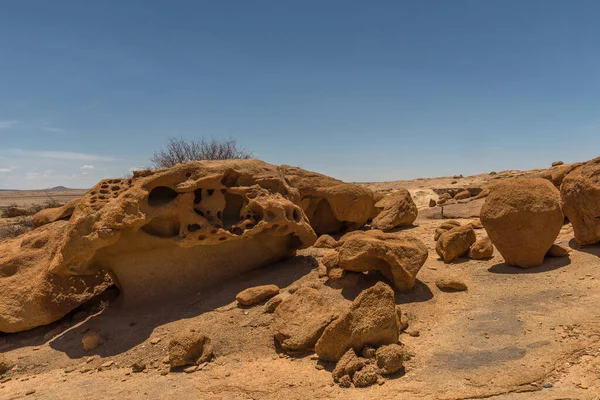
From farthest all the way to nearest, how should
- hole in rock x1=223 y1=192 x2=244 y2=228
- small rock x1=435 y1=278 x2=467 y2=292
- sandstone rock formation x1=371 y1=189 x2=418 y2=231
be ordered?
sandstone rock formation x1=371 y1=189 x2=418 y2=231
hole in rock x1=223 y1=192 x2=244 y2=228
small rock x1=435 y1=278 x2=467 y2=292

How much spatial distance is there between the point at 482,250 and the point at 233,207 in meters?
4.20

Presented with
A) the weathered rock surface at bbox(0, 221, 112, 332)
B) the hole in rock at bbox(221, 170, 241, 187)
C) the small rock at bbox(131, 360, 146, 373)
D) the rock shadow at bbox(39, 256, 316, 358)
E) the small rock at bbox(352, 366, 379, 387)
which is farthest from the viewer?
the hole in rock at bbox(221, 170, 241, 187)

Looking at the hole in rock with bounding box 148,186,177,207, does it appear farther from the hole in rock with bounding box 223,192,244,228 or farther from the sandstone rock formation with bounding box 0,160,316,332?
the hole in rock with bounding box 223,192,244,228

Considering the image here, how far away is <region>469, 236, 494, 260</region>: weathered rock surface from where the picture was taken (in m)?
7.09

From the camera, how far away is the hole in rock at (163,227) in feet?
20.4

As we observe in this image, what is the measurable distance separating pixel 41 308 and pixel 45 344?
557mm

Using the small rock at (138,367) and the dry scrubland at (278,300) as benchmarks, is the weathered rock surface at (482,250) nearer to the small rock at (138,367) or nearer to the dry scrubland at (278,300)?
the dry scrubland at (278,300)

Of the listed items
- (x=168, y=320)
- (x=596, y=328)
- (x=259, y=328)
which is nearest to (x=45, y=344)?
(x=168, y=320)

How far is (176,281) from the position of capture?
6.49 m

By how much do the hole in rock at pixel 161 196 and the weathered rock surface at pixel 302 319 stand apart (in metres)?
2.35

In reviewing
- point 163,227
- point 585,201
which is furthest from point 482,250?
point 163,227

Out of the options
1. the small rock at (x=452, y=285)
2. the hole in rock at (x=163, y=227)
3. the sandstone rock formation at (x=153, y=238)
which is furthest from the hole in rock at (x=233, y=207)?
Result: the small rock at (x=452, y=285)

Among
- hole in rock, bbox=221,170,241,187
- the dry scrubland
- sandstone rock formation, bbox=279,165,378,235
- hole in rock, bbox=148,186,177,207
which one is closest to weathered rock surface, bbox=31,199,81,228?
the dry scrubland

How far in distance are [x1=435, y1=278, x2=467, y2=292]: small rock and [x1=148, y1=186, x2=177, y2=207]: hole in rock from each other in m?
4.06
